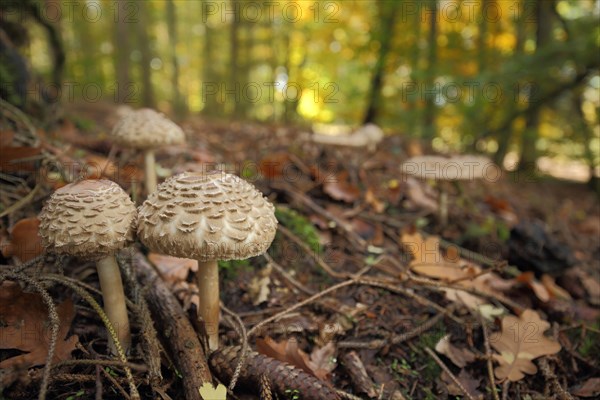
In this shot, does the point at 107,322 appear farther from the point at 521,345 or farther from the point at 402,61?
the point at 402,61

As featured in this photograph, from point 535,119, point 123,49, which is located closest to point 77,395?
point 535,119

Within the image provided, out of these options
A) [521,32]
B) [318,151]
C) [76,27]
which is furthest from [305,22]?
[318,151]

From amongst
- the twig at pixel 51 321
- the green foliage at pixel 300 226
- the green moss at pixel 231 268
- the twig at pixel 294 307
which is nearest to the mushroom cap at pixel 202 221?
A: the twig at pixel 51 321

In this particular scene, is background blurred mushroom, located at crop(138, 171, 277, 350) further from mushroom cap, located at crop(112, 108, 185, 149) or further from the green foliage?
mushroom cap, located at crop(112, 108, 185, 149)

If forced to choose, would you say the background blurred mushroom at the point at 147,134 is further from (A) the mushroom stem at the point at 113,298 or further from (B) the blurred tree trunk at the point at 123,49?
(B) the blurred tree trunk at the point at 123,49

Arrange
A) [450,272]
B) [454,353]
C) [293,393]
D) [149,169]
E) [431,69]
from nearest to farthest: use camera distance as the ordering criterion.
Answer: [293,393] → [454,353] → [450,272] → [149,169] → [431,69]

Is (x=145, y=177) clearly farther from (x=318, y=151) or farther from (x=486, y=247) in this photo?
(x=486, y=247)

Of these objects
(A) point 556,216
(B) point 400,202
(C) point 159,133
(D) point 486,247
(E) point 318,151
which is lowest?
(A) point 556,216
